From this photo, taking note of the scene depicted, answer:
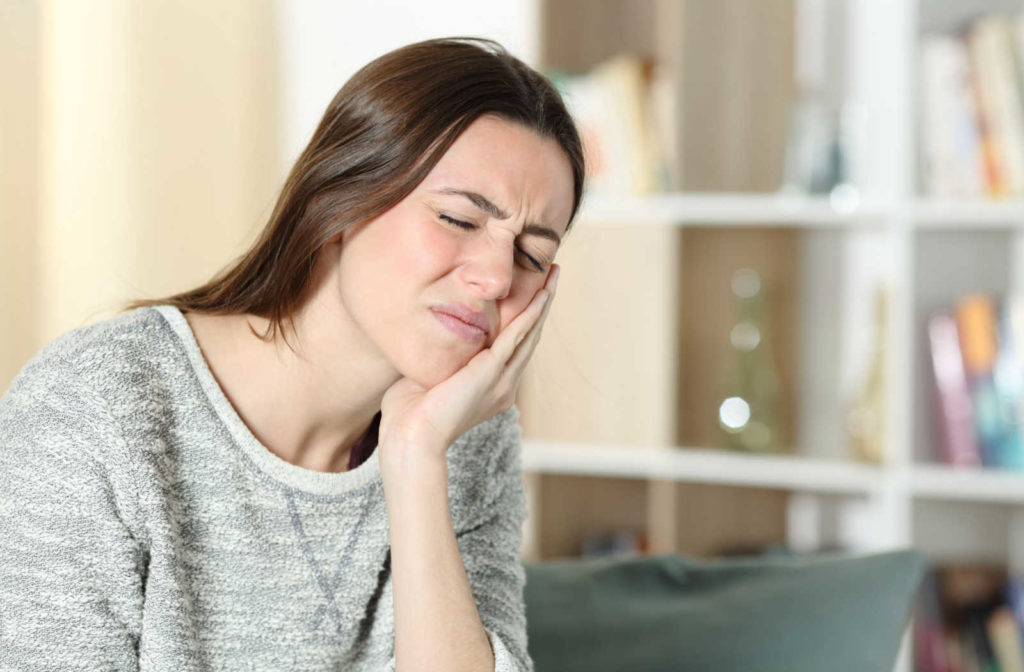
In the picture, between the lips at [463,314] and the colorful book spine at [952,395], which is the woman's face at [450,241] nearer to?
the lips at [463,314]

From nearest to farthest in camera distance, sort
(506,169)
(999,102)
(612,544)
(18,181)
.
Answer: (506,169) → (18,181) → (999,102) → (612,544)

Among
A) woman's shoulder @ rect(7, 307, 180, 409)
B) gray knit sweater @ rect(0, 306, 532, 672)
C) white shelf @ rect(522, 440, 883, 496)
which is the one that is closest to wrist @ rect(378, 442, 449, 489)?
gray knit sweater @ rect(0, 306, 532, 672)

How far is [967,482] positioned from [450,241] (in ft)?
4.90

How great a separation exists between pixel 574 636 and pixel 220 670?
1.43ft

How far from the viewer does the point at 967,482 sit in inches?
90.6

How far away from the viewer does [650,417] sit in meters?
2.58

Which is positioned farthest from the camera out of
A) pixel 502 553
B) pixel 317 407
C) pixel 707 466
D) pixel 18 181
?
pixel 707 466

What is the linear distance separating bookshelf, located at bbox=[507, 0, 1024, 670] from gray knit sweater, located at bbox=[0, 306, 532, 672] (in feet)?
3.79

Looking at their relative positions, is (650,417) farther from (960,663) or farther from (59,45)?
(59,45)

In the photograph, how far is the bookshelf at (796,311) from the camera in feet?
7.68

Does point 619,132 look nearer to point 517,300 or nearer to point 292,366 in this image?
point 517,300

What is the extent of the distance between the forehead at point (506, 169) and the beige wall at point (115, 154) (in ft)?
2.92

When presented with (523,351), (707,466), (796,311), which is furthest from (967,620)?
(523,351)

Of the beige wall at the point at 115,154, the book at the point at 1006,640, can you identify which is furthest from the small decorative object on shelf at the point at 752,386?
the beige wall at the point at 115,154
